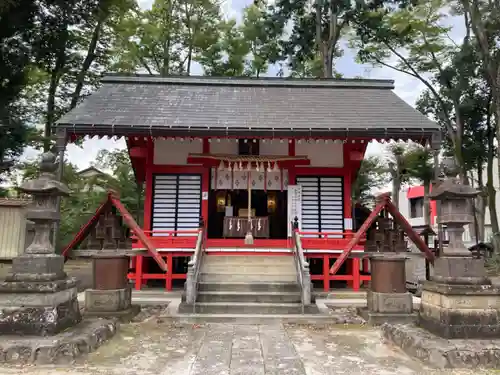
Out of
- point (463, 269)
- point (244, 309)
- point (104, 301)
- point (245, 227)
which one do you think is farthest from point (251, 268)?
point (463, 269)

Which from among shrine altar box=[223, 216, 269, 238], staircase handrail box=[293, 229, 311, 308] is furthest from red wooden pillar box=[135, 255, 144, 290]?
staircase handrail box=[293, 229, 311, 308]

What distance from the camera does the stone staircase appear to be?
7.73m

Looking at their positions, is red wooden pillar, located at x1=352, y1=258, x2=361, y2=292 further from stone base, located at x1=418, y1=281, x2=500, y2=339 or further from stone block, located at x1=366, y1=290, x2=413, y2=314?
stone base, located at x1=418, y1=281, x2=500, y2=339

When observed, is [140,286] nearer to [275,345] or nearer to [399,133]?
[275,345]

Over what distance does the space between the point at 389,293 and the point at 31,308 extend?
6292mm

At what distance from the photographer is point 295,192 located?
12.0m

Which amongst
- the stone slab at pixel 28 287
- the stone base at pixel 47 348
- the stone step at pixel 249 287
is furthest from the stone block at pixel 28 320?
the stone step at pixel 249 287

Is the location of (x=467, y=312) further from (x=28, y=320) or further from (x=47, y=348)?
(x=28, y=320)

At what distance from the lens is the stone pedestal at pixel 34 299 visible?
515 cm

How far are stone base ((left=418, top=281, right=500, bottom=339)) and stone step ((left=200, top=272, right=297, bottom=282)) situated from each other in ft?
12.8

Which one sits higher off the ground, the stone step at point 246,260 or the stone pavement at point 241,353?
the stone step at point 246,260

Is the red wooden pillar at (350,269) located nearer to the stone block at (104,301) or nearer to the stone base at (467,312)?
the stone base at (467,312)

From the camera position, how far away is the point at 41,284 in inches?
210

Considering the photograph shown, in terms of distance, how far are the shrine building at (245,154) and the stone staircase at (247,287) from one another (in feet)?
2.53
